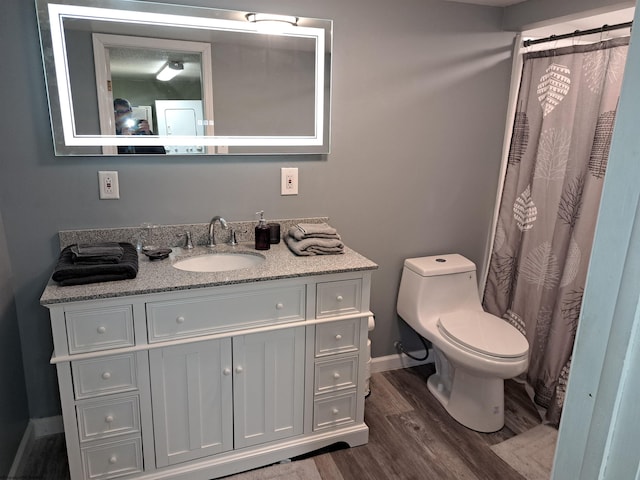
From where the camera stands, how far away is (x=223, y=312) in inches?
69.4

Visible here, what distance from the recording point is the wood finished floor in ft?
6.42

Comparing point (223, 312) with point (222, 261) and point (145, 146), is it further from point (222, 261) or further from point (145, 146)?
point (145, 146)

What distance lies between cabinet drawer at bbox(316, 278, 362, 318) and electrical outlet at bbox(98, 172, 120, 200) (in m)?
1.00

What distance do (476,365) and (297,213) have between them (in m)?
1.15

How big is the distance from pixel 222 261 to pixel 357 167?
87 centimetres

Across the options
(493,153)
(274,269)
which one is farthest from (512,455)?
(493,153)

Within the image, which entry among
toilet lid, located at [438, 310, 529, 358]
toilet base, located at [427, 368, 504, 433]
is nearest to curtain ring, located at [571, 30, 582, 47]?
toilet lid, located at [438, 310, 529, 358]

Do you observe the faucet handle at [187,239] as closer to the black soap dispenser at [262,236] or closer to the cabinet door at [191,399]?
the black soap dispenser at [262,236]

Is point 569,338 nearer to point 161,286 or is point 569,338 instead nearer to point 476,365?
point 476,365

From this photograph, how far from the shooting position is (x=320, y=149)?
2.26 meters

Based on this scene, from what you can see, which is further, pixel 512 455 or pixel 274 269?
pixel 512 455

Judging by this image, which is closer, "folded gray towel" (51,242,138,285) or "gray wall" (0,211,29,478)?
"folded gray towel" (51,242,138,285)

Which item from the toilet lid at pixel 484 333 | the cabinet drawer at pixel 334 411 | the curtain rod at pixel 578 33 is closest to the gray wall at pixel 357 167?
the curtain rod at pixel 578 33

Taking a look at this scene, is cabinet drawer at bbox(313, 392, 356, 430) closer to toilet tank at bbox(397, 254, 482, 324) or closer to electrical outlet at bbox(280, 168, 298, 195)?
toilet tank at bbox(397, 254, 482, 324)
